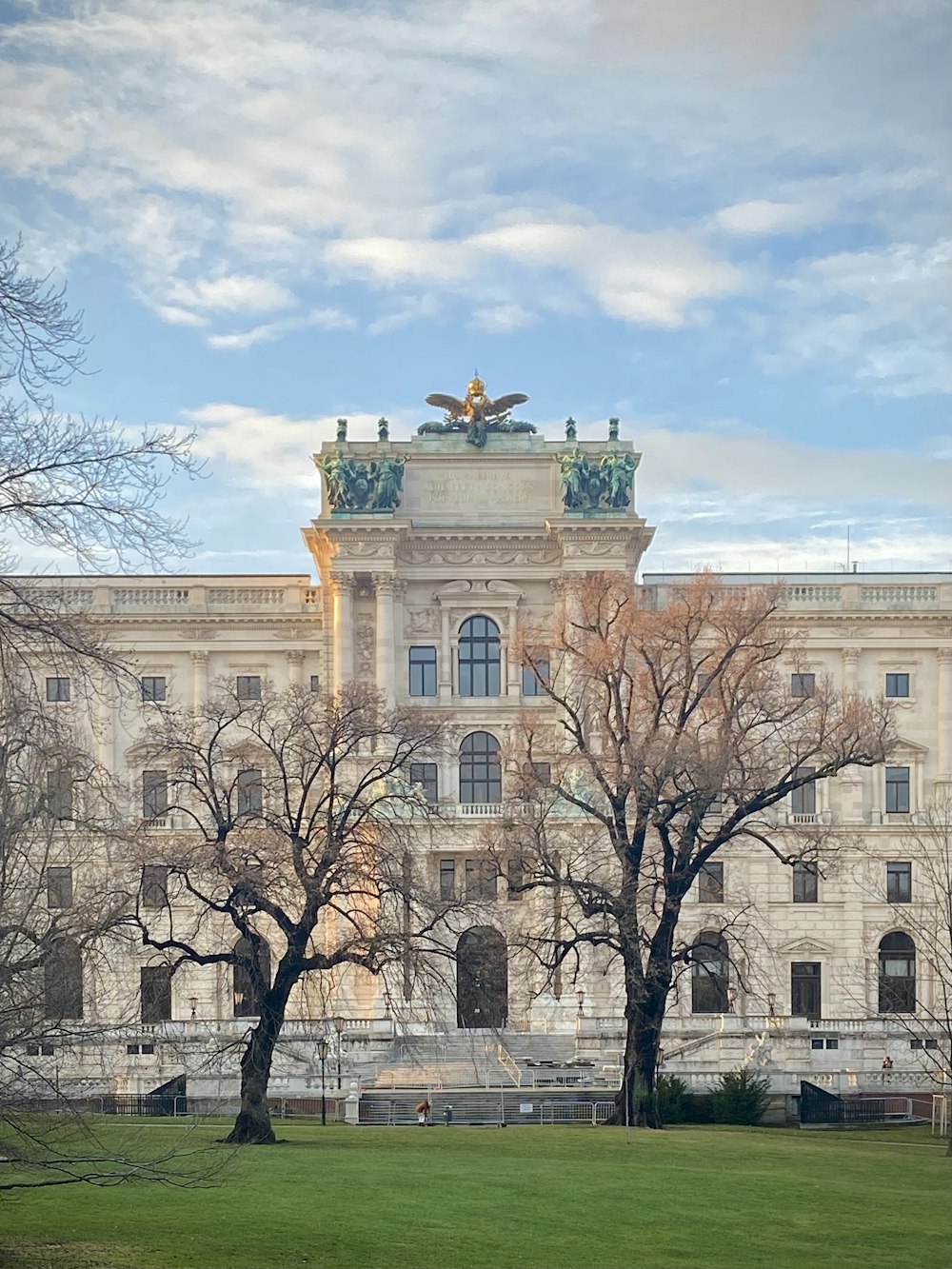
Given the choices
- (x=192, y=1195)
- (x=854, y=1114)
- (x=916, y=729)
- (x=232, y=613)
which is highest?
(x=232, y=613)

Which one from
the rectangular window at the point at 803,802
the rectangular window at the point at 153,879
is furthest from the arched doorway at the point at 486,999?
the rectangular window at the point at 153,879

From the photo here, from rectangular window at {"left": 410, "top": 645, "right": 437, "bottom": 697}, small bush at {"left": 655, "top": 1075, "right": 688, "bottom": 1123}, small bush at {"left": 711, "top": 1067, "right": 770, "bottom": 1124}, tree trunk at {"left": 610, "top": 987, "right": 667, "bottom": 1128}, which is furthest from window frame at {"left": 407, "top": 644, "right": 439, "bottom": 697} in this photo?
tree trunk at {"left": 610, "top": 987, "right": 667, "bottom": 1128}

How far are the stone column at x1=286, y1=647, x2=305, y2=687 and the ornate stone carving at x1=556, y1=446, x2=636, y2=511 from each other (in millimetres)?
13389

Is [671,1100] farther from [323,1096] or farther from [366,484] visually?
[366,484]

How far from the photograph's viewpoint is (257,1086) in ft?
148

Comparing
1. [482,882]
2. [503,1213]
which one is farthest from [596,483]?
[503,1213]

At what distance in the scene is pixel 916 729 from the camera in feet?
281

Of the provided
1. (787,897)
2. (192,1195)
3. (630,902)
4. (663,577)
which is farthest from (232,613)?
(192,1195)

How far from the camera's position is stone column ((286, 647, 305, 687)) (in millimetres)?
85625

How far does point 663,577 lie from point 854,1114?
36265 mm

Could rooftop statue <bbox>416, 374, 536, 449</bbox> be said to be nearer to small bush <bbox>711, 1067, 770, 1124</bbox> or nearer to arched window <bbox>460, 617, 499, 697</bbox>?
arched window <bbox>460, 617, 499, 697</bbox>

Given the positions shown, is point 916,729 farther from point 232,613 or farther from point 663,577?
point 232,613

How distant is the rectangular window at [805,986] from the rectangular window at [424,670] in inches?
756

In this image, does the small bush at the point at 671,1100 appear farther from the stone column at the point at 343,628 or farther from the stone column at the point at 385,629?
the stone column at the point at 343,628
